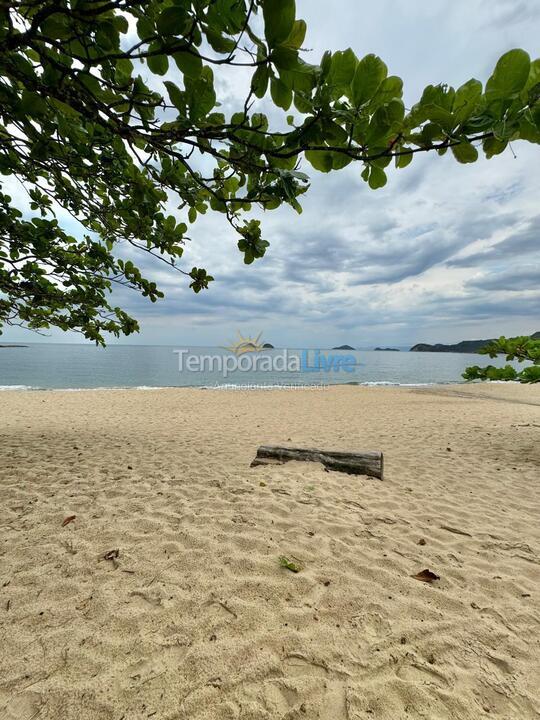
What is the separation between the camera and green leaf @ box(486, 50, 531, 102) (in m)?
0.85

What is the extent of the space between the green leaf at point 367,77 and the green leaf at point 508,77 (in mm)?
307

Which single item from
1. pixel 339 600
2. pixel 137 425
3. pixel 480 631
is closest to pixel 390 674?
pixel 339 600

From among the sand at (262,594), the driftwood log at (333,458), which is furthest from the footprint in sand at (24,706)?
the driftwood log at (333,458)

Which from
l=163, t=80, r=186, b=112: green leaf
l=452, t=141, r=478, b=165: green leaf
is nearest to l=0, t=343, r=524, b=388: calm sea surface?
l=163, t=80, r=186, b=112: green leaf

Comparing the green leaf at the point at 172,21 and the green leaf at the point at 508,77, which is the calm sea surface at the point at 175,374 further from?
the green leaf at the point at 508,77

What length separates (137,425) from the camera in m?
9.45

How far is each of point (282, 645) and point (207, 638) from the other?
0.44 meters

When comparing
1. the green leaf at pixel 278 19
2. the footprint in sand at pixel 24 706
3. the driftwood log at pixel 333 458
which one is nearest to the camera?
the green leaf at pixel 278 19

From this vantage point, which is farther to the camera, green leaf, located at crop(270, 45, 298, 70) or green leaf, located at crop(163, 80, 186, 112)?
green leaf, located at crop(163, 80, 186, 112)

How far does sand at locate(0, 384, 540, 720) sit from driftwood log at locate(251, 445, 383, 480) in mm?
270

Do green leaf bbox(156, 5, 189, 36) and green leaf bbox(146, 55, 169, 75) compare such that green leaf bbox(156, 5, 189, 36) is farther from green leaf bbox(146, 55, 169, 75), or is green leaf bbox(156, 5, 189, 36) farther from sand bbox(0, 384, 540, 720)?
sand bbox(0, 384, 540, 720)

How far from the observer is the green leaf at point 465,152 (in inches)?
42.6

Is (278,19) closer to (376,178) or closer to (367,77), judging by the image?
(367,77)
